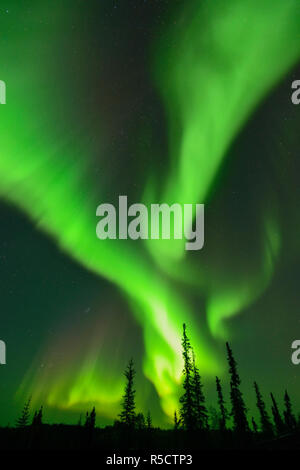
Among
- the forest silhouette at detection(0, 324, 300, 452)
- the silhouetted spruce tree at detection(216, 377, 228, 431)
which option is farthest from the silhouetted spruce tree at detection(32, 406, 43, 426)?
the silhouetted spruce tree at detection(216, 377, 228, 431)

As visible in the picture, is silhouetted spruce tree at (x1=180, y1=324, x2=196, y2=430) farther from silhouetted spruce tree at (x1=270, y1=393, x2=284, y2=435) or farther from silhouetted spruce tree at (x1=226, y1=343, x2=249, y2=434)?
silhouetted spruce tree at (x1=270, y1=393, x2=284, y2=435)

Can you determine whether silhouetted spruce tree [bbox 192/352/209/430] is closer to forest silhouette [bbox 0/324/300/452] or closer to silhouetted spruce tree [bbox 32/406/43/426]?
forest silhouette [bbox 0/324/300/452]

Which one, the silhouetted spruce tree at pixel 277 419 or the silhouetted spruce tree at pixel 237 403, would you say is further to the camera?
the silhouetted spruce tree at pixel 277 419

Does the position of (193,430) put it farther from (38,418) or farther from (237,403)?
(38,418)

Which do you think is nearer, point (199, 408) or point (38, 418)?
point (199, 408)

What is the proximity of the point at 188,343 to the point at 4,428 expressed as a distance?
3214 inches

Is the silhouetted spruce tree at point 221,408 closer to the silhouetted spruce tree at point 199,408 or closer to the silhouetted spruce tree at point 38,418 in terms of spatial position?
the silhouetted spruce tree at point 199,408

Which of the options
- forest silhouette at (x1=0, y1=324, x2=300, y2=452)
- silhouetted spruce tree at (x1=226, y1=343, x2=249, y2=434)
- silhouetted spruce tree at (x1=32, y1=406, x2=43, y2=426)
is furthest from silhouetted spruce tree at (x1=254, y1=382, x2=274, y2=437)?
silhouetted spruce tree at (x1=32, y1=406, x2=43, y2=426)

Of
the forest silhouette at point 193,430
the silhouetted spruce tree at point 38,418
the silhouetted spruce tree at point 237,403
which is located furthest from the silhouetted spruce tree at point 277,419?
the silhouetted spruce tree at point 38,418

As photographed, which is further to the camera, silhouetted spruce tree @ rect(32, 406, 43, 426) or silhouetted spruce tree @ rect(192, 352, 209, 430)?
silhouetted spruce tree @ rect(32, 406, 43, 426)

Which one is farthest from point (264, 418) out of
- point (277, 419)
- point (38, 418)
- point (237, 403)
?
point (38, 418)

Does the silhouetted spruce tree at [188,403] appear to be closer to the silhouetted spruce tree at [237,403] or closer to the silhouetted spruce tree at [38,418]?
the silhouetted spruce tree at [237,403]

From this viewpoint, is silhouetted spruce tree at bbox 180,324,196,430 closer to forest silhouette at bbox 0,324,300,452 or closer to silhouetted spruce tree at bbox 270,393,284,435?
forest silhouette at bbox 0,324,300,452
